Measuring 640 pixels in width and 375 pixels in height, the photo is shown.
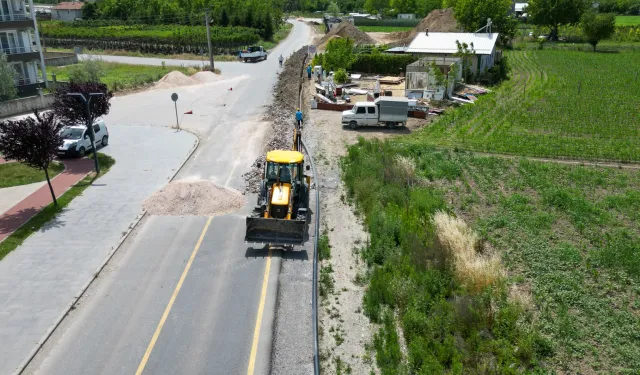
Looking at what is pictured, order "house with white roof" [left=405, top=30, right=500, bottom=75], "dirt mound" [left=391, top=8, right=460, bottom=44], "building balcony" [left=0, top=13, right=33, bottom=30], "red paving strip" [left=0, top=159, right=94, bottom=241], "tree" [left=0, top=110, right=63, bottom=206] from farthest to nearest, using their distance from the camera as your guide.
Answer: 1. "dirt mound" [left=391, top=8, right=460, bottom=44]
2. "house with white roof" [left=405, top=30, right=500, bottom=75]
3. "building balcony" [left=0, top=13, right=33, bottom=30]
4. "tree" [left=0, top=110, right=63, bottom=206]
5. "red paving strip" [left=0, top=159, right=94, bottom=241]

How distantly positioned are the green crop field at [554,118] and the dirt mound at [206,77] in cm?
2321

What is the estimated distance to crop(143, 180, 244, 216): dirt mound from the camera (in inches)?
804

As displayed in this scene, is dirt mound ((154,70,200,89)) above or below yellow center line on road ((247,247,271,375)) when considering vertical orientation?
above

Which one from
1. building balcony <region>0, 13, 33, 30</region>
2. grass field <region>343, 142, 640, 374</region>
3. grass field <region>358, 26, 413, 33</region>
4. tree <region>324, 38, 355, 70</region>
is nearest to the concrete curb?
grass field <region>343, 142, 640, 374</region>

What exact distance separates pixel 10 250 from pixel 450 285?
1392cm

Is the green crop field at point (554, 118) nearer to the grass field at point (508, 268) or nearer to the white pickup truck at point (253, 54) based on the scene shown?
the grass field at point (508, 268)

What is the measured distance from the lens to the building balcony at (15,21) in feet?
138

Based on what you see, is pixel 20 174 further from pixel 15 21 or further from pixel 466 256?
pixel 15 21

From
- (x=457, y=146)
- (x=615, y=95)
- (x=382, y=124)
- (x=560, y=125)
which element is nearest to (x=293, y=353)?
(x=457, y=146)

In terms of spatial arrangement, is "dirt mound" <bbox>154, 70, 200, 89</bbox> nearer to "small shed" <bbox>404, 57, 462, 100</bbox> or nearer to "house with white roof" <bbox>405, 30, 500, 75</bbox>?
"small shed" <bbox>404, 57, 462, 100</bbox>

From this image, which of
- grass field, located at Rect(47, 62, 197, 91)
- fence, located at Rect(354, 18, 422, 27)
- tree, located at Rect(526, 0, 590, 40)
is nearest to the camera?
grass field, located at Rect(47, 62, 197, 91)

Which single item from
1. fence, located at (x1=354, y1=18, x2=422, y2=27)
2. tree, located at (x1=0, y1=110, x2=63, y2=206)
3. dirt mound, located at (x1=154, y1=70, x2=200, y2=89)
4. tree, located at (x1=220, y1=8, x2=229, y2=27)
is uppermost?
tree, located at (x1=220, y1=8, x2=229, y2=27)

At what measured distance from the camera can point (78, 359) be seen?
1227 cm

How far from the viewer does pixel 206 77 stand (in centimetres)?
4884
